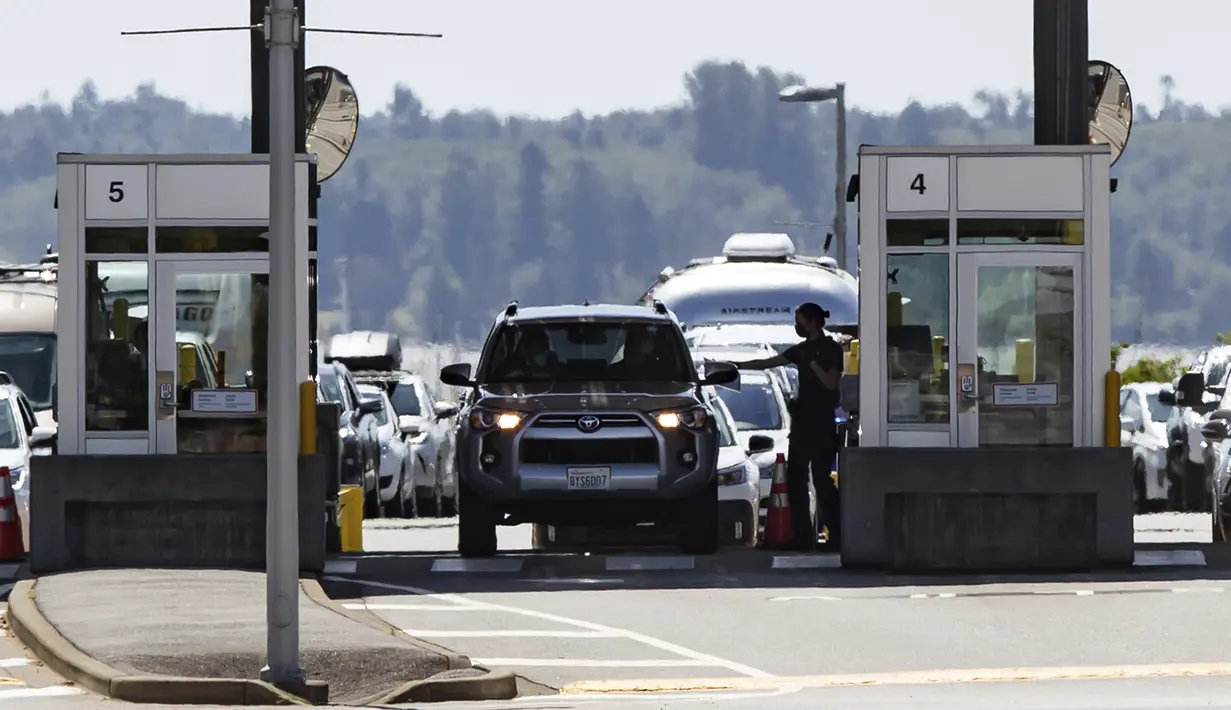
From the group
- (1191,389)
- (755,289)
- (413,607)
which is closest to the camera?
(413,607)

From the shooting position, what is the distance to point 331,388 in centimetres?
3244

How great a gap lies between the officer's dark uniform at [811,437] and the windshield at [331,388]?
10770 mm

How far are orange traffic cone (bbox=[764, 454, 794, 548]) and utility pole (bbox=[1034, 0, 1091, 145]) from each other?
331cm

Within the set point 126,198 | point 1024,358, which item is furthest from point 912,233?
point 126,198

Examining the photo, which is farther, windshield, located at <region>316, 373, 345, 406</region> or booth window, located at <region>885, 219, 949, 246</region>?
windshield, located at <region>316, 373, 345, 406</region>

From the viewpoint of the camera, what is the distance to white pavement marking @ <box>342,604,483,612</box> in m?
17.8

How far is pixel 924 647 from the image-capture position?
51.2 ft

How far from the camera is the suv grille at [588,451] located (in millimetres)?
20750

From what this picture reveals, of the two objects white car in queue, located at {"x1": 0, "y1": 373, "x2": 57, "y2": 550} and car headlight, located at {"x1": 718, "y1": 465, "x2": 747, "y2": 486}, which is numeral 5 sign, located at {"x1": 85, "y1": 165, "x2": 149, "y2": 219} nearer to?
white car in queue, located at {"x1": 0, "y1": 373, "x2": 57, "y2": 550}

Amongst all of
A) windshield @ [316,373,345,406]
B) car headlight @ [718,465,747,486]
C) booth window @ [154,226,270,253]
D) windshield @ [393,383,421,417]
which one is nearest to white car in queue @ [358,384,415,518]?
windshield @ [316,373,345,406]

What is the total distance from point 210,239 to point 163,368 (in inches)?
38.1

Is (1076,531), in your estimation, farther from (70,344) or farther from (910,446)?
(70,344)

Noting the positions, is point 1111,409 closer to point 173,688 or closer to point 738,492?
point 738,492

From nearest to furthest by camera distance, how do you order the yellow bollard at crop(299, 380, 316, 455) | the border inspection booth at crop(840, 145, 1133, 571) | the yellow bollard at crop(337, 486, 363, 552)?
the yellow bollard at crop(299, 380, 316, 455) < the border inspection booth at crop(840, 145, 1133, 571) < the yellow bollard at crop(337, 486, 363, 552)
